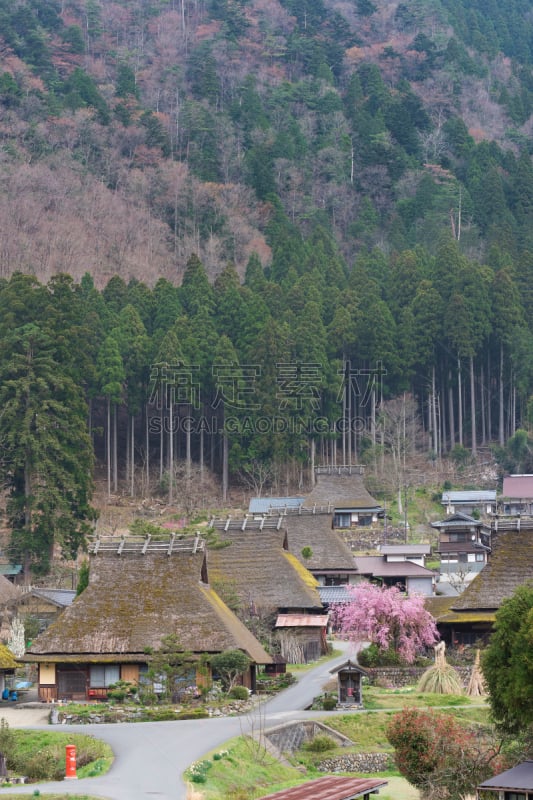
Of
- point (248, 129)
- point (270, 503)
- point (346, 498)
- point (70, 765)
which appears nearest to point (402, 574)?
point (270, 503)

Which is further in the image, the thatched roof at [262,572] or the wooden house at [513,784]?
the thatched roof at [262,572]

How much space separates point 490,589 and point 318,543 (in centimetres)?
1417

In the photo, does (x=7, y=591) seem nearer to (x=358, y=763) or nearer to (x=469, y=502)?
(x=358, y=763)

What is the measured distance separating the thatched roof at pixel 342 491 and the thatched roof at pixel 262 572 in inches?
567

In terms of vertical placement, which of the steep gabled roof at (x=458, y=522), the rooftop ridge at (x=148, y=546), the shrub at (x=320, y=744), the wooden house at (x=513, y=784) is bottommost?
the steep gabled roof at (x=458, y=522)

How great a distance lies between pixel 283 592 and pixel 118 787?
21.7 meters

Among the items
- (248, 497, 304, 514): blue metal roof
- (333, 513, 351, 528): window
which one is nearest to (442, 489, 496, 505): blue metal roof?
(333, 513, 351, 528): window

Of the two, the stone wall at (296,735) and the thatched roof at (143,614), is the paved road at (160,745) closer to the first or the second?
the stone wall at (296,735)

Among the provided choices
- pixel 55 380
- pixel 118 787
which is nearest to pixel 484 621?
pixel 118 787

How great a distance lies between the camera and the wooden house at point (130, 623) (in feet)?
119

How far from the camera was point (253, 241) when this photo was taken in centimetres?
9975

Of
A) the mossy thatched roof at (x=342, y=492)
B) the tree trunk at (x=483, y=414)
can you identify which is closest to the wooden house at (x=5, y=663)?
the mossy thatched roof at (x=342, y=492)

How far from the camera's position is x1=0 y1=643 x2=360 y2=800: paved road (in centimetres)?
2484

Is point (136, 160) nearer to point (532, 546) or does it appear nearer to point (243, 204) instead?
point (243, 204)
